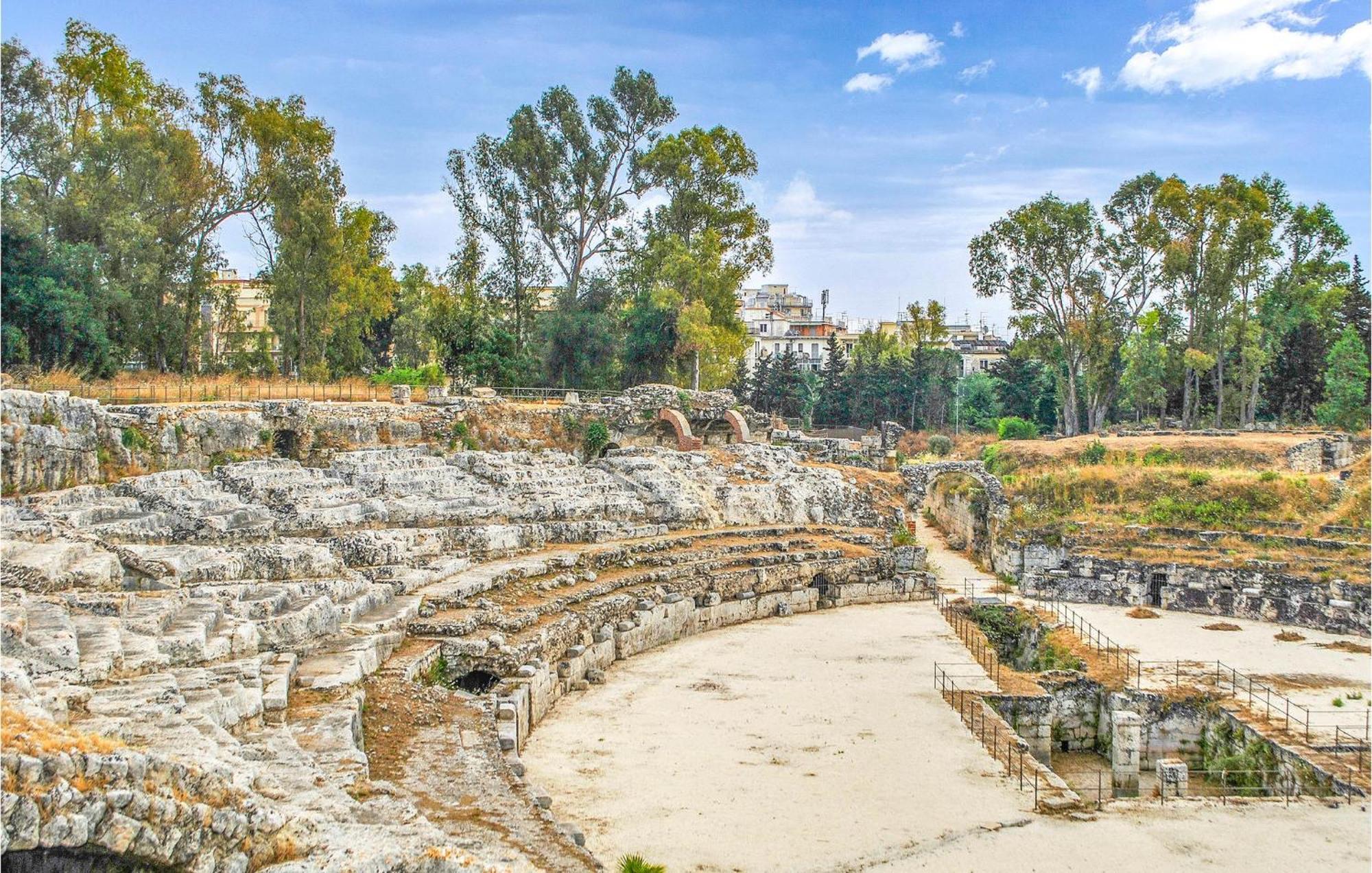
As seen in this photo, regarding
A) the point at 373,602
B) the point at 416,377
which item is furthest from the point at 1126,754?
the point at 416,377

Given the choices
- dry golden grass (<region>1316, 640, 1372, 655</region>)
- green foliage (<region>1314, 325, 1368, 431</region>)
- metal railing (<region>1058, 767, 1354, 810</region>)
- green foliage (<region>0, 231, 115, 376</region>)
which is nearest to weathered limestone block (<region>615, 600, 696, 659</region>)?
metal railing (<region>1058, 767, 1354, 810</region>)

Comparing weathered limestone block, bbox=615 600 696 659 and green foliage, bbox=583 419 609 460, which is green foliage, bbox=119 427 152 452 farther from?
green foliage, bbox=583 419 609 460

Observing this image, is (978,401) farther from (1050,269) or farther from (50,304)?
(50,304)

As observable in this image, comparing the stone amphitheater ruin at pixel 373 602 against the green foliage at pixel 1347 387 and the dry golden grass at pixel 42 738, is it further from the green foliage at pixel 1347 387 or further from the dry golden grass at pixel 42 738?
the green foliage at pixel 1347 387

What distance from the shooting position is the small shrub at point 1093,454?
40.1 m

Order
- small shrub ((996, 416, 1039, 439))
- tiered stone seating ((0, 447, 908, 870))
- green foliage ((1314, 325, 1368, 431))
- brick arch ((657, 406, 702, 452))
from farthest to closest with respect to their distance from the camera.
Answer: small shrub ((996, 416, 1039, 439)), green foliage ((1314, 325, 1368, 431)), brick arch ((657, 406, 702, 452)), tiered stone seating ((0, 447, 908, 870))

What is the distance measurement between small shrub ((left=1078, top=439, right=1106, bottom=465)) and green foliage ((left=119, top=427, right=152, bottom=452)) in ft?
98.9

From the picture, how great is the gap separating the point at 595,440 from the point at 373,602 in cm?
1799

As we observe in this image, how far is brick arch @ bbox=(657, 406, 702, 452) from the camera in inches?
1491

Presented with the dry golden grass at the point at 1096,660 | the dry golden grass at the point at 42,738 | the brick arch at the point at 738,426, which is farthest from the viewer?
the brick arch at the point at 738,426

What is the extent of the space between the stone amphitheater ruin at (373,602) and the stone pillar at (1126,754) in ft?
0.20

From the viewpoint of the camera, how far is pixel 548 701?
18.1 metres

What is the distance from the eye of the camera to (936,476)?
38000 mm

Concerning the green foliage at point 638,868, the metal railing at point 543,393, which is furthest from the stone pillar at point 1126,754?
the metal railing at point 543,393
